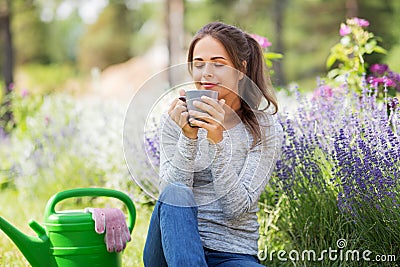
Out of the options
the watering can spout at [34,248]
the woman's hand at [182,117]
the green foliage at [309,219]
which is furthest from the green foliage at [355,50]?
the watering can spout at [34,248]

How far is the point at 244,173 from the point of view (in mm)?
2053

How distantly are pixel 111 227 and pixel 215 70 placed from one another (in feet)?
2.25

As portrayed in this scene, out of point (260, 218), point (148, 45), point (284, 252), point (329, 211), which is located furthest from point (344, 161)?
point (148, 45)

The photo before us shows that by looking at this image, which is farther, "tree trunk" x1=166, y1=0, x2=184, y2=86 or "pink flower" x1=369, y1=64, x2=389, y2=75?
"tree trunk" x1=166, y1=0, x2=184, y2=86

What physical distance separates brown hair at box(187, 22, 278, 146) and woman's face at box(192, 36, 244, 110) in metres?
0.03

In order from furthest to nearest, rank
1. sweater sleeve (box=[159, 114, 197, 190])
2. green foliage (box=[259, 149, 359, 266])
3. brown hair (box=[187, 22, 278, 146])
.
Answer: green foliage (box=[259, 149, 359, 266]), brown hair (box=[187, 22, 278, 146]), sweater sleeve (box=[159, 114, 197, 190])

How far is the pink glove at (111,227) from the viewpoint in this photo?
7.10 ft

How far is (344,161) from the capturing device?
233 cm

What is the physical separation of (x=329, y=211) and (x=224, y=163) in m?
0.77

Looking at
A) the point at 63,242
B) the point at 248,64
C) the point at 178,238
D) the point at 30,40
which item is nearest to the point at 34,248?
the point at 63,242

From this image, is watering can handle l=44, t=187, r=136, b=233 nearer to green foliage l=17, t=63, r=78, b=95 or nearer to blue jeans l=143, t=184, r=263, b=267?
blue jeans l=143, t=184, r=263, b=267

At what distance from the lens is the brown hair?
209 cm

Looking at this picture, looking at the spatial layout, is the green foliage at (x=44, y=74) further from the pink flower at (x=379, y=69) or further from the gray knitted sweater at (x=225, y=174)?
the gray knitted sweater at (x=225, y=174)

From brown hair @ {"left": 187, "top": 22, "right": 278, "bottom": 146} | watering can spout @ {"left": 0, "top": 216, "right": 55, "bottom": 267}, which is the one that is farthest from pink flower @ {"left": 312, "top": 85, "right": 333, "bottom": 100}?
watering can spout @ {"left": 0, "top": 216, "right": 55, "bottom": 267}
